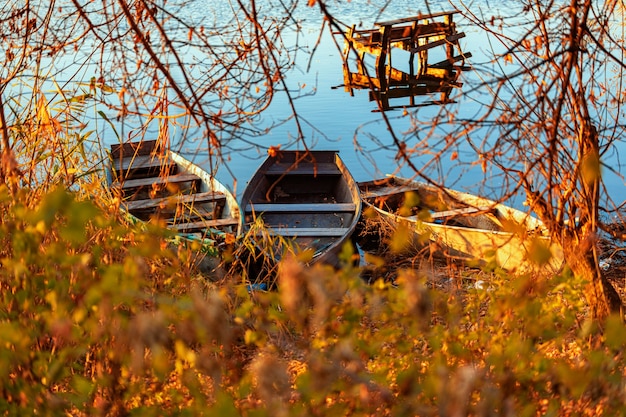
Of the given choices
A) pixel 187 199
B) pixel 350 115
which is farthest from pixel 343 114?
pixel 187 199

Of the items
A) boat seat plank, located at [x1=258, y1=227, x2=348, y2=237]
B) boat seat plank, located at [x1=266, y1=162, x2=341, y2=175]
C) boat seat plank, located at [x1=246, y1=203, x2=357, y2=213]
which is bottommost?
boat seat plank, located at [x1=258, y1=227, x2=348, y2=237]

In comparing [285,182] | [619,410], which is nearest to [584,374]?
[619,410]

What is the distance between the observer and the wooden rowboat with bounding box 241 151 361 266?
7.32 metres

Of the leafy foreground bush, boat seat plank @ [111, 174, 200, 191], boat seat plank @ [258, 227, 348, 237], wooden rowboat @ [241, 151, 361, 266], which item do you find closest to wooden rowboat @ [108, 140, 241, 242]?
boat seat plank @ [111, 174, 200, 191]

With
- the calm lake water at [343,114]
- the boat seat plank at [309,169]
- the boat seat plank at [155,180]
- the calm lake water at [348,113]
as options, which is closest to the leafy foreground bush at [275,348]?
the boat seat plank at [155,180]

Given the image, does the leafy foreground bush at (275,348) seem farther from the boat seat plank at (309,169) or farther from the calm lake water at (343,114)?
the calm lake water at (343,114)

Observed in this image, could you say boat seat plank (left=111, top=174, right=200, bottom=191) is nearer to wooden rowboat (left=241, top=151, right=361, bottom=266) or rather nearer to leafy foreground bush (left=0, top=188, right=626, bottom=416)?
wooden rowboat (left=241, top=151, right=361, bottom=266)

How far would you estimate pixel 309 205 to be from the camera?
8.23m

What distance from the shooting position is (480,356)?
254cm

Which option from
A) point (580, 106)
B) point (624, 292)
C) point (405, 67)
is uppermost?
point (405, 67)

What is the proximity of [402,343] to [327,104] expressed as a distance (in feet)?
42.5

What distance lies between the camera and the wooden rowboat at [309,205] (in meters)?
7.32

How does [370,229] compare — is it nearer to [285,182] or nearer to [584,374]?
[285,182]

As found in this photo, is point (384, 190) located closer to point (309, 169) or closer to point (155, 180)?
point (309, 169)
